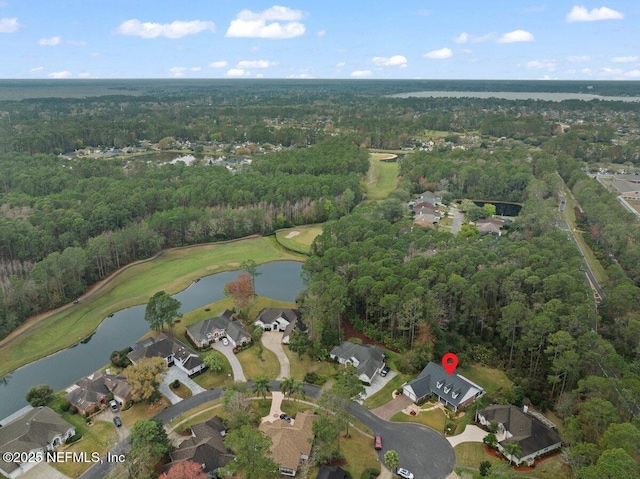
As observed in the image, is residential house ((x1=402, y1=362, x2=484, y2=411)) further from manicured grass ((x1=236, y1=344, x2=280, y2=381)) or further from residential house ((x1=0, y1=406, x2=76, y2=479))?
residential house ((x1=0, y1=406, x2=76, y2=479))

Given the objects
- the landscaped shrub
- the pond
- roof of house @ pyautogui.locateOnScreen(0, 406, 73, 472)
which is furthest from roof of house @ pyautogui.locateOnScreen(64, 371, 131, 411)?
the landscaped shrub

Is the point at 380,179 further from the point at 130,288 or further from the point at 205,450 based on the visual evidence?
the point at 205,450

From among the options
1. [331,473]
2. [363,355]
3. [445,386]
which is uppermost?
[363,355]

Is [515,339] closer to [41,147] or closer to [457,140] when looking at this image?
[457,140]

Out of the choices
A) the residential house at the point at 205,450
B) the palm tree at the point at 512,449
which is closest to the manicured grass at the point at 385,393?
the palm tree at the point at 512,449

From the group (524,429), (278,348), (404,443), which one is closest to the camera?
(524,429)

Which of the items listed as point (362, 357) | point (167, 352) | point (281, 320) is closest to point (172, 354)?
point (167, 352)

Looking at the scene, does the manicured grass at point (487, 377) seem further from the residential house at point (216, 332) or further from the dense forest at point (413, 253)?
the residential house at point (216, 332)
